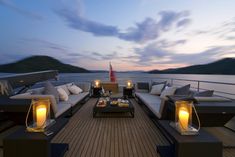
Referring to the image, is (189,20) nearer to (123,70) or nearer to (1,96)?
(1,96)

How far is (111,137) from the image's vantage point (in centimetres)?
298

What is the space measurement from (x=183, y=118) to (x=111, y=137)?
4.48ft

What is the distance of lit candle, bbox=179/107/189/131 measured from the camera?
1956mm

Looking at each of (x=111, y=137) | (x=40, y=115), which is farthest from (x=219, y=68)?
(x=40, y=115)

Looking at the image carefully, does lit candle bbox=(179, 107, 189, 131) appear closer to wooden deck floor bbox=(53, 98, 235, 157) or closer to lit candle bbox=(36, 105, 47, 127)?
wooden deck floor bbox=(53, 98, 235, 157)

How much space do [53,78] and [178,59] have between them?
12.7 metres

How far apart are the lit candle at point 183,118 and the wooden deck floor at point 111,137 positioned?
65cm

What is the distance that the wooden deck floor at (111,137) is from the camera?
244 centimetres

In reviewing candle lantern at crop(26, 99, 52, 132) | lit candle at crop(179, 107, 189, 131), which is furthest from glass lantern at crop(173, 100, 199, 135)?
candle lantern at crop(26, 99, 52, 132)

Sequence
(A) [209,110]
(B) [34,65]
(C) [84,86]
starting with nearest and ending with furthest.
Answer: (A) [209,110] < (C) [84,86] < (B) [34,65]

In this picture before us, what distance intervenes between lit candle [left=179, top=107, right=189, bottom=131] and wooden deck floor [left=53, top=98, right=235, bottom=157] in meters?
0.65

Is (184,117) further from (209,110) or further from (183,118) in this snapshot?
(209,110)

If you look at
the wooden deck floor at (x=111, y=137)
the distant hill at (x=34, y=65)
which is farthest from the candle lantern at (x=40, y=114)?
the distant hill at (x=34, y=65)

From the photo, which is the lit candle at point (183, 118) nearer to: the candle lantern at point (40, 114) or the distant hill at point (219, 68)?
the candle lantern at point (40, 114)
